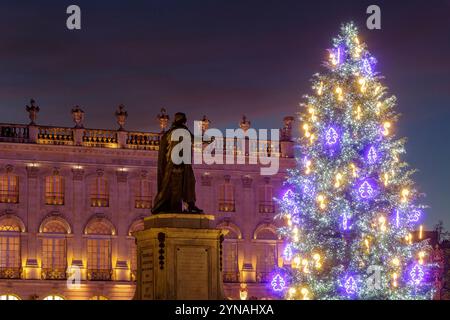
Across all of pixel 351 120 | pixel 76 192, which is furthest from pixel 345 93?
pixel 76 192

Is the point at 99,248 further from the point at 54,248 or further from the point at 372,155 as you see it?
the point at 372,155

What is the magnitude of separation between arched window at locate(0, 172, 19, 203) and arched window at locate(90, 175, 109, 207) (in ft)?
12.9

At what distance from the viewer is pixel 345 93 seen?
39.2 metres

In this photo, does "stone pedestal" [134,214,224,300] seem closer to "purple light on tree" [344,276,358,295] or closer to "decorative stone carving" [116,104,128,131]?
"purple light on tree" [344,276,358,295]

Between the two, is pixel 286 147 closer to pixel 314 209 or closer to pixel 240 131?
pixel 240 131

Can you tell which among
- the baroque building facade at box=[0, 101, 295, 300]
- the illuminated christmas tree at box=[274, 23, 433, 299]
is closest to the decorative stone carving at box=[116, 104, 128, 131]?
the baroque building facade at box=[0, 101, 295, 300]

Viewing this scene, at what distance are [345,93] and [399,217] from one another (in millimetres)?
4117

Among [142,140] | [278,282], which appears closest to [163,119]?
[142,140]

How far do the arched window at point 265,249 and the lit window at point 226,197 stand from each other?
6.36 feet

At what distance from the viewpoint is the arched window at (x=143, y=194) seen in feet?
219

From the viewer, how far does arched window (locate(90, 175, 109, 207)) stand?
216ft

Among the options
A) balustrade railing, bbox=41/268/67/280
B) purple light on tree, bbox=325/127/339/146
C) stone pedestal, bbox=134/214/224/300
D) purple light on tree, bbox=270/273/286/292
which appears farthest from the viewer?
balustrade railing, bbox=41/268/67/280
